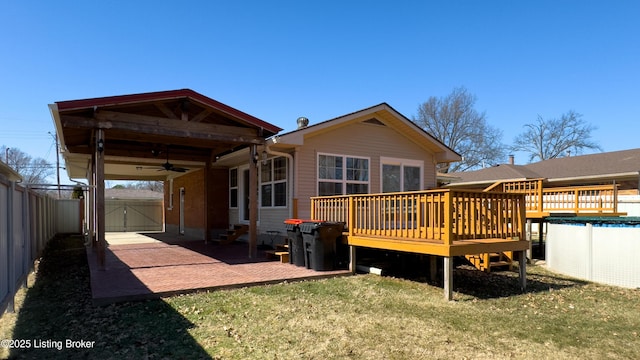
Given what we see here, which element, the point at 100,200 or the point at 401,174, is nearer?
the point at 100,200

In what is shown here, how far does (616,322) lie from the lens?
A: 542 cm

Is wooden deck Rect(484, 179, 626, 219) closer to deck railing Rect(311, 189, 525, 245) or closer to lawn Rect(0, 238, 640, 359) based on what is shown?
deck railing Rect(311, 189, 525, 245)

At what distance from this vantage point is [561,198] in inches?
537

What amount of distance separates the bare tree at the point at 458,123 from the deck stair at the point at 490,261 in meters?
27.7

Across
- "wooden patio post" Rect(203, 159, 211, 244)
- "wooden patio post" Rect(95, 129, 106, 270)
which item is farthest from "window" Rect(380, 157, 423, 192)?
"wooden patio post" Rect(95, 129, 106, 270)

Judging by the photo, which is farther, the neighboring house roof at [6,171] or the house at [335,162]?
the house at [335,162]

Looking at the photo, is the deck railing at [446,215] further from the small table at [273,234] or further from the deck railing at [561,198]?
the deck railing at [561,198]

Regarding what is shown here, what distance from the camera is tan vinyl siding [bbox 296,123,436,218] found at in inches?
443

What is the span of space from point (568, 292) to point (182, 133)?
326 inches

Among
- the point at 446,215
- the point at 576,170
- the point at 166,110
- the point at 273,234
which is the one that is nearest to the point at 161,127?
the point at 166,110

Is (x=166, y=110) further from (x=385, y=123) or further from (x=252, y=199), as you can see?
(x=385, y=123)

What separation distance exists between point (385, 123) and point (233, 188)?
6.19 m

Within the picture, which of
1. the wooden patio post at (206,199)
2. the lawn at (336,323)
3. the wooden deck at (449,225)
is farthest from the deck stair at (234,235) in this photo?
the lawn at (336,323)

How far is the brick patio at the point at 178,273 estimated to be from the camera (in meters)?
A: 6.46
